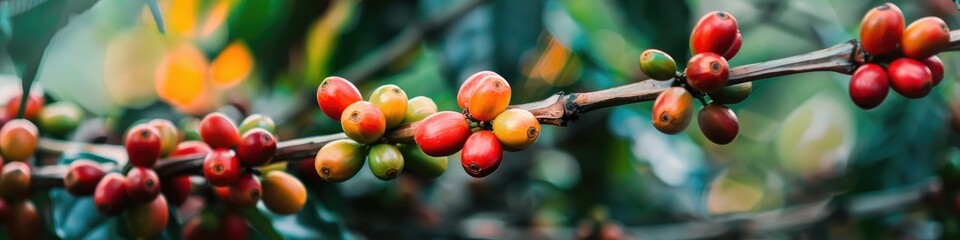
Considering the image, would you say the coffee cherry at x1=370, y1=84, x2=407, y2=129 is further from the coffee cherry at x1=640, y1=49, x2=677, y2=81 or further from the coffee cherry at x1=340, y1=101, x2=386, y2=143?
the coffee cherry at x1=640, y1=49, x2=677, y2=81

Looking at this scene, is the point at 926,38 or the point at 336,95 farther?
the point at 336,95

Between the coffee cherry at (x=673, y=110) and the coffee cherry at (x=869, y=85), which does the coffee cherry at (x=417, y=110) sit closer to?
the coffee cherry at (x=673, y=110)

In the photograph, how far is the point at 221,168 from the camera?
940 mm

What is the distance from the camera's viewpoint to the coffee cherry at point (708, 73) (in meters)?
0.74

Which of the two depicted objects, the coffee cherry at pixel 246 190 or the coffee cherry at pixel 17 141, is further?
the coffee cherry at pixel 17 141

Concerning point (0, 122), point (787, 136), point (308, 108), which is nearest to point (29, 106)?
point (0, 122)

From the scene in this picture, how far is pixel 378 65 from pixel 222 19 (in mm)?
432

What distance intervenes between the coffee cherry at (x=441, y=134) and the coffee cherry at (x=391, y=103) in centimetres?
5

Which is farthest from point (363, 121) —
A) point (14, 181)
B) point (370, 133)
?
point (14, 181)

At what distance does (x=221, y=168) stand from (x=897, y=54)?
0.66m

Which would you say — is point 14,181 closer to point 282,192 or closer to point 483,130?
point 282,192

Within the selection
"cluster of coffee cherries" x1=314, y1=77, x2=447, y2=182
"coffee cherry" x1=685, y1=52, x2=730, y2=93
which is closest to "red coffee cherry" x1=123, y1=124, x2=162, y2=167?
"cluster of coffee cherries" x1=314, y1=77, x2=447, y2=182

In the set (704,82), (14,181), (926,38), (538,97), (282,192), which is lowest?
(14,181)

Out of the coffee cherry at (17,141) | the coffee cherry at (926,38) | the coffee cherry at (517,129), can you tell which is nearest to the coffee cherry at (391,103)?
the coffee cherry at (517,129)
